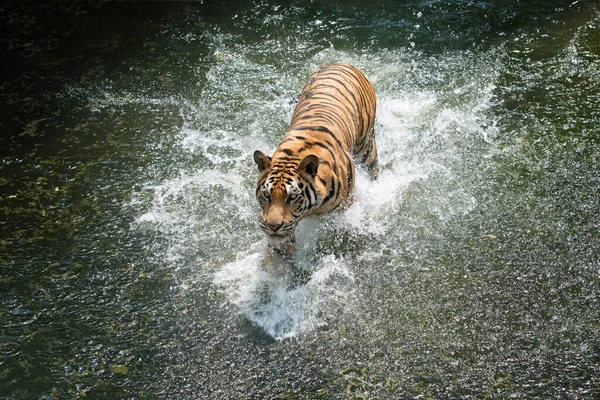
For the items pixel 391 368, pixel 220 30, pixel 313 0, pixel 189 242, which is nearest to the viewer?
pixel 391 368

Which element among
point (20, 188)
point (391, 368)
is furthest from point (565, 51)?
point (20, 188)

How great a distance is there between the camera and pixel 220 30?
18.4 ft

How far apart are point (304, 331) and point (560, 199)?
→ 6.00 feet

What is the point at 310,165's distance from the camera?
104 inches

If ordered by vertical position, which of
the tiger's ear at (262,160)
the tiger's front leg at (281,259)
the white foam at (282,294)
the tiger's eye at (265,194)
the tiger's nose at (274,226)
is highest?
the tiger's ear at (262,160)

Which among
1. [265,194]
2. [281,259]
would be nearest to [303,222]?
[281,259]

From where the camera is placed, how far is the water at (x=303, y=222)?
8.43ft

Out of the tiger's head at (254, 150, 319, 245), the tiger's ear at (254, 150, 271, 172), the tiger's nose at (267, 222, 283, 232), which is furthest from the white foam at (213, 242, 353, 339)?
the tiger's ear at (254, 150, 271, 172)

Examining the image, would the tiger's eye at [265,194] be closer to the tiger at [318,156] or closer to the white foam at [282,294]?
the tiger at [318,156]

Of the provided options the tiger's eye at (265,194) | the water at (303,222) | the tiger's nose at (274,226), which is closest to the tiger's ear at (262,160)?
the tiger's eye at (265,194)

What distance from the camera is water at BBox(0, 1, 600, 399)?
2568mm

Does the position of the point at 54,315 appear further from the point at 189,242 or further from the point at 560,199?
the point at 560,199

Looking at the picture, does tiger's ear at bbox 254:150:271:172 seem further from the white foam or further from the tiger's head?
the white foam

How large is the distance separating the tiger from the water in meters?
0.28
